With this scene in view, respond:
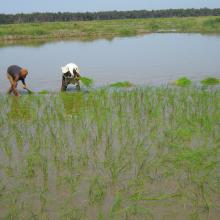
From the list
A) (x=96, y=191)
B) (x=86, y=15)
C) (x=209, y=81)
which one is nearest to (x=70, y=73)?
(x=209, y=81)

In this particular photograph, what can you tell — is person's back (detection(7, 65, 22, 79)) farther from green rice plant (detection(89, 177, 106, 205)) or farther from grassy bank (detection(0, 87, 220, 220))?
green rice plant (detection(89, 177, 106, 205))

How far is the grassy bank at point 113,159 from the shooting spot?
3.05 meters

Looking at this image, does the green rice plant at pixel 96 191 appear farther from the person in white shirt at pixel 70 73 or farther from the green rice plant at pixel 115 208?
the person in white shirt at pixel 70 73

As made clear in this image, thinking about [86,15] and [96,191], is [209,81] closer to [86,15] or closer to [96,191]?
[96,191]

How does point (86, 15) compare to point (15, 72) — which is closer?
point (15, 72)

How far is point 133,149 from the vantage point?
13.9ft

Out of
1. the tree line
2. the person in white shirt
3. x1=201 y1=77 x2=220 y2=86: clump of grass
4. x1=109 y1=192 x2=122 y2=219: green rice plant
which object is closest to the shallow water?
x1=201 y1=77 x2=220 y2=86: clump of grass

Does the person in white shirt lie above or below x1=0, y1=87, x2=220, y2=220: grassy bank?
above

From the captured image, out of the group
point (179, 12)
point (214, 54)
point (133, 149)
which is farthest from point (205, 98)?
point (179, 12)

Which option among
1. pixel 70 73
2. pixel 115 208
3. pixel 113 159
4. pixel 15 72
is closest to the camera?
pixel 115 208

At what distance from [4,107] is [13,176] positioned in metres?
3.08

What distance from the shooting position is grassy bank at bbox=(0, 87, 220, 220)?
3.05 meters

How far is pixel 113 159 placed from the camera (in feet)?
13.0

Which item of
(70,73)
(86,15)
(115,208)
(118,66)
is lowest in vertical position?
(115,208)
